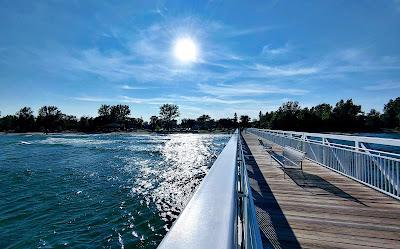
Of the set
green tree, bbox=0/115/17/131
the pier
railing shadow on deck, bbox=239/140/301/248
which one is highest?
green tree, bbox=0/115/17/131

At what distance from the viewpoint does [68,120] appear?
136 metres

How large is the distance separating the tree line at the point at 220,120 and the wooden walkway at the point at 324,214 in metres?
102

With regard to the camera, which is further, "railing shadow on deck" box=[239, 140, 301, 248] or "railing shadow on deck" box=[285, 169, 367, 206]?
"railing shadow on deck" box=[285, 169, 367, 206]

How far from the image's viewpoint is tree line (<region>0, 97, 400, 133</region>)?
10681cm

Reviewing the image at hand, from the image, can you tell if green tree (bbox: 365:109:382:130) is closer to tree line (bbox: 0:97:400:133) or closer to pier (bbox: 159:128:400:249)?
tree line (bbox: 0:97:400:133)

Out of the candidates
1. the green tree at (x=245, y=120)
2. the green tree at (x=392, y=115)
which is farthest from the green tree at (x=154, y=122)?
the green tree at (x=392, y=115)

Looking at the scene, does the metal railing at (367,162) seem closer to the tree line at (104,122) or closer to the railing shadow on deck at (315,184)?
the railing shadow on deck at (315,184)

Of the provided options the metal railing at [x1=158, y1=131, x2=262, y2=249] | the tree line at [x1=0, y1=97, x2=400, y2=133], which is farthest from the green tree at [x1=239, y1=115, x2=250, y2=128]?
the metal railing at [x1=158, y1=131, x2=262, y2=249]

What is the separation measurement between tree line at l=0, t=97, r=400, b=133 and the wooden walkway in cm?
10161

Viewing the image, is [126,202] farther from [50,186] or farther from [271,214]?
[271,214]

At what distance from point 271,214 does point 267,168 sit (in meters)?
5.60

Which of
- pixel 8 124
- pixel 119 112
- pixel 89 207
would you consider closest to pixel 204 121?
pixel 119 112

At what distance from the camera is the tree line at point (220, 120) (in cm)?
10681

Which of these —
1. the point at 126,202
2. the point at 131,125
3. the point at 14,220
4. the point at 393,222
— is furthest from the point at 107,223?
the point at 131,125
